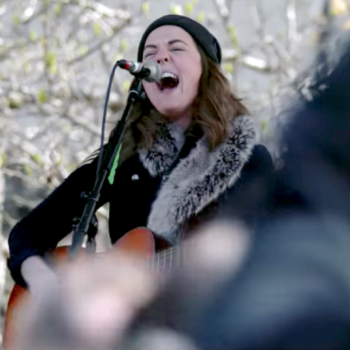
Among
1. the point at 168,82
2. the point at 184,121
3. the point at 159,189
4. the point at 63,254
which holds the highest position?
the point at 168,82

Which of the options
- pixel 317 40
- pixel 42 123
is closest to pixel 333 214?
pixel 317 40

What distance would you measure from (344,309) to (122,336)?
1.08ft

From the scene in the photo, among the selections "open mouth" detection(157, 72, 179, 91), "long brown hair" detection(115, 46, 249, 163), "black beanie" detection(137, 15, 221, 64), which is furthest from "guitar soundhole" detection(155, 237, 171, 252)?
"black beanie" detection(137, 15, 221, 64)

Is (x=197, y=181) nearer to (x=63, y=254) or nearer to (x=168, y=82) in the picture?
(x=168, y=82)

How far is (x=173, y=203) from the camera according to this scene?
2.19 metres

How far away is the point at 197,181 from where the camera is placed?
2197mm

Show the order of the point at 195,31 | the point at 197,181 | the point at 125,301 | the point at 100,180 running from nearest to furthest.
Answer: the point at 125,301, the point at 100,180, the point at 197,181, the point at 195,31

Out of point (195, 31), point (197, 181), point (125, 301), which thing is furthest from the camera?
point (195, 31)

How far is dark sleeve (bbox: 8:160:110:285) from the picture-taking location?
2.39 metres

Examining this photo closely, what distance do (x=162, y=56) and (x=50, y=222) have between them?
56 centimetres

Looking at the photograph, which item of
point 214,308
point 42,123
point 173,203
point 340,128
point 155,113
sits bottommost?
point 42,123

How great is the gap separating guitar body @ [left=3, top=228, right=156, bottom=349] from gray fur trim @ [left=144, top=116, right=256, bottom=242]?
5 centimetres

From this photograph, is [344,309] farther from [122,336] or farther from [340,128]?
[122,336]

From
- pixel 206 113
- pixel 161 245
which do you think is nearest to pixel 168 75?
pixel 206 113
